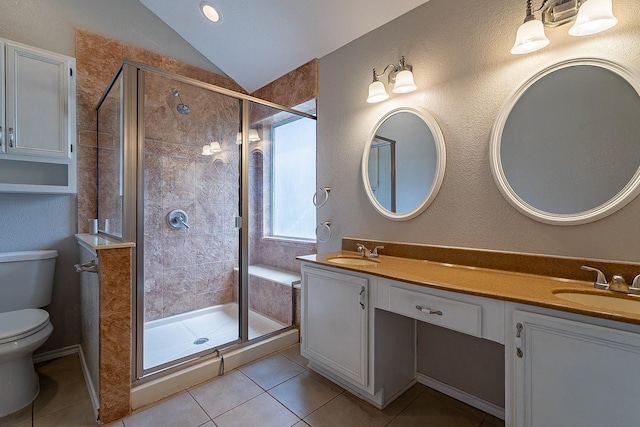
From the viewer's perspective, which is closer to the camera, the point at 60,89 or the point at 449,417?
the point at 449,417

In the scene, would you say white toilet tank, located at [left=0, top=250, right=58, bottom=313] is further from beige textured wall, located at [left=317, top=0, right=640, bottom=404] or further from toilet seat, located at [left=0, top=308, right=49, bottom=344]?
beige textured wall, located at [left=317, top=0, right=640, bottom=404]

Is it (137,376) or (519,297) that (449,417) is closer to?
(519,297)

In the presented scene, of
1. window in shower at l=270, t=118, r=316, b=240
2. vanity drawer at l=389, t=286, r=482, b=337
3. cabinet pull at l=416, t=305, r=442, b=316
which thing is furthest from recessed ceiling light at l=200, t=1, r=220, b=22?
cabinet pull at l=416, t=305, r=442, b=316

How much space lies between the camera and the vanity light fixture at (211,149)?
8.36 ft

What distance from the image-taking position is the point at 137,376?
66.9 inches

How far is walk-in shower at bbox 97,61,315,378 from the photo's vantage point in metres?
1.99

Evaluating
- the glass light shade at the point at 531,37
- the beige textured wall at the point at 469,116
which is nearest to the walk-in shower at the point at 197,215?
the beige textured wall at the point at 469,116

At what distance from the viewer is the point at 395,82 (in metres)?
1.86

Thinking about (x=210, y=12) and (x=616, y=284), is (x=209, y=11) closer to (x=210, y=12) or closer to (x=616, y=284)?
(x=210, y=12)

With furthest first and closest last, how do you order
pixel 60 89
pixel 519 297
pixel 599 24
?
pixel 60 89
pixel 599 24
pixel 519 297

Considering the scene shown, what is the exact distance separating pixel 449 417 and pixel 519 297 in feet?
3.13

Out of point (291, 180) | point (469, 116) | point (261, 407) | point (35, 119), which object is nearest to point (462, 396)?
point (261, 407)

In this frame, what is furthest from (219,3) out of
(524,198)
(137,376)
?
(137,376)

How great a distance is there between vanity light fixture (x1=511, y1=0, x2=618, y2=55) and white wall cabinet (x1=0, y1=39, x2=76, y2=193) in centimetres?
281
